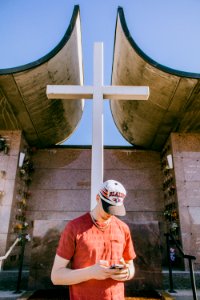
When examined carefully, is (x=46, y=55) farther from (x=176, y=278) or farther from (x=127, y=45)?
(x=176, y=278)

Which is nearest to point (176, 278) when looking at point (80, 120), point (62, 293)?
point (62, 293)

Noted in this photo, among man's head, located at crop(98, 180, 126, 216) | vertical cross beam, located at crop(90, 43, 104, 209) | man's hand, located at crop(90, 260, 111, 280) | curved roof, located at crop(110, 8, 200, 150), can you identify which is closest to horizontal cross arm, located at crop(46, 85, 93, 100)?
vertical cross beam, located at crop(90, 43, 104, 209)

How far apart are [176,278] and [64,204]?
379 cm

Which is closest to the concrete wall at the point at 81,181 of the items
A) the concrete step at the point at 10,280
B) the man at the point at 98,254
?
the concrete step at the point at 10,280

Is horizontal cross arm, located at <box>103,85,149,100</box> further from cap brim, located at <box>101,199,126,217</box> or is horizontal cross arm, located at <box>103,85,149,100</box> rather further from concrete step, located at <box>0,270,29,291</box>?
concrete step, located at <box>0,270,29,291</box>

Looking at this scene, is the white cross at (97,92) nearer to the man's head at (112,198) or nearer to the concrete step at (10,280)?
the man's head at (112,198)

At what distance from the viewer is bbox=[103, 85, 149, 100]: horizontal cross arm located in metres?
4.12

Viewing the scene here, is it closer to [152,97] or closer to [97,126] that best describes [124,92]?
[97,126]

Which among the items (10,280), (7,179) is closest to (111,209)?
(10,280)

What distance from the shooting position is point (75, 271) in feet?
4.73

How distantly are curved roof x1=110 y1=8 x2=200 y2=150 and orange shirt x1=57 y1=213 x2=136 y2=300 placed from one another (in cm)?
441

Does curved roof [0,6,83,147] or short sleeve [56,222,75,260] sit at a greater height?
curved roof [0,6,83,147]

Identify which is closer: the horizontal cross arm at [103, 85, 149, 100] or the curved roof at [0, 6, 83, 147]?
the horizontal cross arm at [103, 85, 149, 100]

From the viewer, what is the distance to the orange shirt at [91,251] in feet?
4.85
